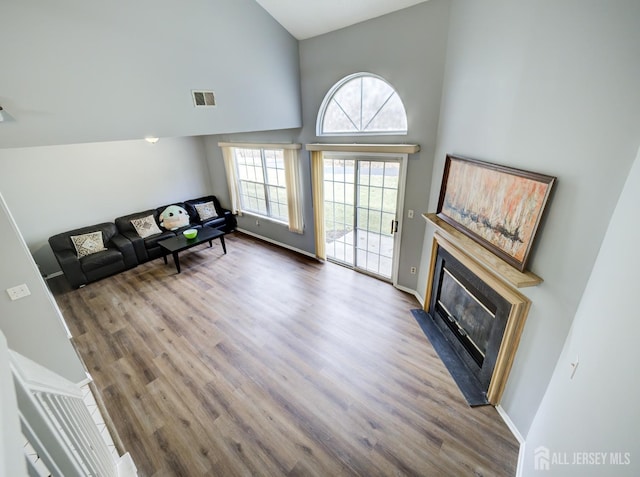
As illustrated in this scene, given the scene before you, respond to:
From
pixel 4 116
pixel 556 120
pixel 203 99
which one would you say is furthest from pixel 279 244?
pixel 556 120

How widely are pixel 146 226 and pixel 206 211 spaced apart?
4.21 feet

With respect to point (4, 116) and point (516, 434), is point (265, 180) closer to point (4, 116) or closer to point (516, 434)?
point (4, 116)

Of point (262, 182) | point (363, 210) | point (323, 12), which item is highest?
point (323, 12)

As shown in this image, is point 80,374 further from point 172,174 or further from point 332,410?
point 172,174

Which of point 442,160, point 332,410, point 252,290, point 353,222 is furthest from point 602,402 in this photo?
point 252,290

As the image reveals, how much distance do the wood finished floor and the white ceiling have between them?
3.48 meters

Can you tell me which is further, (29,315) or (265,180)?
(265,180)

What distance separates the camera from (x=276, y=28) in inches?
137

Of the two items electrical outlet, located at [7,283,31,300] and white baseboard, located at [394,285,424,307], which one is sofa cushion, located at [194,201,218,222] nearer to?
electrical outlet, located at [7,283,31,300]

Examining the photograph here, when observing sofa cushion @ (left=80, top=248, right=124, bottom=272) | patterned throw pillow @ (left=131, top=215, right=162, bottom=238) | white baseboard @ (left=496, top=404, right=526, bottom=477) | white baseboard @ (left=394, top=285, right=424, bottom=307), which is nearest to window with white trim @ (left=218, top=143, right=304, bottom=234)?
patterned throw pillow @ (left=131, top=215, right=162, bottom=238)

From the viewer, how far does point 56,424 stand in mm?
1075

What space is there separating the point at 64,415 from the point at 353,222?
3679 millimetres

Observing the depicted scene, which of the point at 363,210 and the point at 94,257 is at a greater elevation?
the point at 363,210

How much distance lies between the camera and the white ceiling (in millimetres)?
2861
